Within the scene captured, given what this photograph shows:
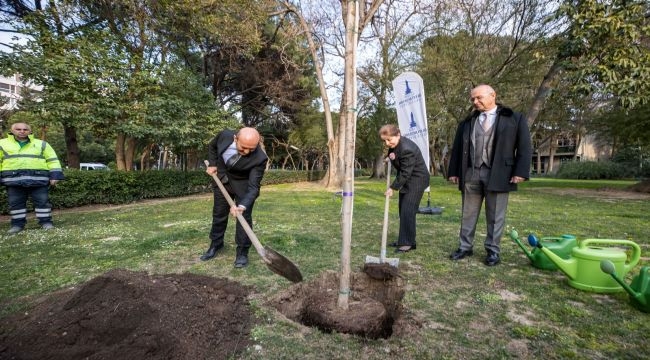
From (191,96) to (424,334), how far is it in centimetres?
1238

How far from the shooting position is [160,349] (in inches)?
73.2

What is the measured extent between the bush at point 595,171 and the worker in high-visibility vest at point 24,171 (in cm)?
3700

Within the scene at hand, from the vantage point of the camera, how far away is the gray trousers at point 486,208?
3516 millimetres

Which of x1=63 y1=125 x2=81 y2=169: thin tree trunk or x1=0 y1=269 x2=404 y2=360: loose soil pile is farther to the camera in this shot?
x1=63 y1=125 x2=81 y2=169: thin tree trunk

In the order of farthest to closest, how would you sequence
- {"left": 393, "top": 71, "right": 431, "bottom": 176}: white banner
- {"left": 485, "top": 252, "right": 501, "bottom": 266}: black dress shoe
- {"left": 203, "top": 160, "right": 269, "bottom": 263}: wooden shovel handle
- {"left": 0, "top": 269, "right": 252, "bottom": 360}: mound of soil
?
1. {"left": 393, "top": 71, "right": 431, "bottom": 176}: white banner
2. {"left": 485, "top": 252, "right": 501, "bottom": 266}: black dress shoe
3. {"left": 203, "top": 160, "right": 269, "bottom": 263}: wooden shovel handle
4. {"left": 0, "top": 269, "right": 252, "bottom": 360}: mound of soil

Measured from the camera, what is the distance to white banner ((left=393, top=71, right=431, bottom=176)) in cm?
678

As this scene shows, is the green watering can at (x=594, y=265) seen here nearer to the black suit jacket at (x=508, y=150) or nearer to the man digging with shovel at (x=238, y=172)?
the black suit jacket at (x=508, y=150)

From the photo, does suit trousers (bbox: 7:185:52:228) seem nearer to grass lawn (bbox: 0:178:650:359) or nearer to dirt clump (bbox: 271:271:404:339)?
grass lawn (bbox: 0:178:650:359)

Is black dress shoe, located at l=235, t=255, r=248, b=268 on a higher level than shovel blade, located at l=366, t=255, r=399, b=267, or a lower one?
lower

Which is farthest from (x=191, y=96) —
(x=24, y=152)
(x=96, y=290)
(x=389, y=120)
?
(x=389, y=120)

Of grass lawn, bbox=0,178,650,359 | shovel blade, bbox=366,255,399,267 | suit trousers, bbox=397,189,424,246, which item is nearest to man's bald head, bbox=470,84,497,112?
suit trousers, bbox=397,189,424,246

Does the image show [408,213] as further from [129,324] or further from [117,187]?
[117,187]

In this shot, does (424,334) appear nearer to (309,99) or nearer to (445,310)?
(445,310)

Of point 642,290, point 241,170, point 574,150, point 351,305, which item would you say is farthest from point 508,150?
point 574,150
